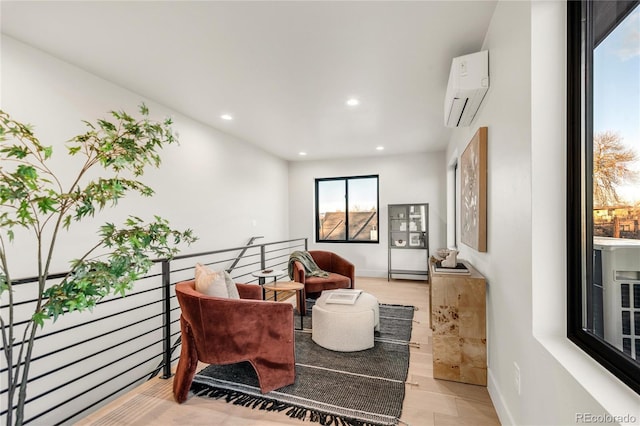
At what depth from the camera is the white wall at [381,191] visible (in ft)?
17.5

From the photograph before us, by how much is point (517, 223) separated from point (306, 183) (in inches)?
196

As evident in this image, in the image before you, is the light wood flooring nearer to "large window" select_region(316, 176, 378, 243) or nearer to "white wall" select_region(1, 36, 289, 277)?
"white wall" select_region(1, 36, 289, 277)

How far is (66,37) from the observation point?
6.47ft

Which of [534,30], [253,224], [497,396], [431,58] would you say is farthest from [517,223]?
[253,224]

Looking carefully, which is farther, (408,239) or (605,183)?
(408,239)

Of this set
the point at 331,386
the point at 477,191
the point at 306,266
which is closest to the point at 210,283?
the point at 331,386

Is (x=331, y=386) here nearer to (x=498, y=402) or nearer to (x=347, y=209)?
(x=498, y=402)

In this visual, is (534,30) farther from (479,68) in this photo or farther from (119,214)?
(119,214)

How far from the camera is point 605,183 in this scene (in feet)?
3.17

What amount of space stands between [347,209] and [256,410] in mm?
4498

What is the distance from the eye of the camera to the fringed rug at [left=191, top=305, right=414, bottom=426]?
1754 mm

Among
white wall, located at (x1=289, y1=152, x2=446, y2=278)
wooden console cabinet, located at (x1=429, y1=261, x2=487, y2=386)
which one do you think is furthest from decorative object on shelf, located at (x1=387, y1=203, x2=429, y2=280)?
wooden console cabinet, located at (x1=429, y1=261, x2=487, y2=386)

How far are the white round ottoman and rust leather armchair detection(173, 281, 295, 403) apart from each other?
669 mm

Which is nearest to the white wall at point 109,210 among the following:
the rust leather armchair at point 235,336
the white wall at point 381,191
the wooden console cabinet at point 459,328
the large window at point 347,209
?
the rust leather armchair at point 235,336
